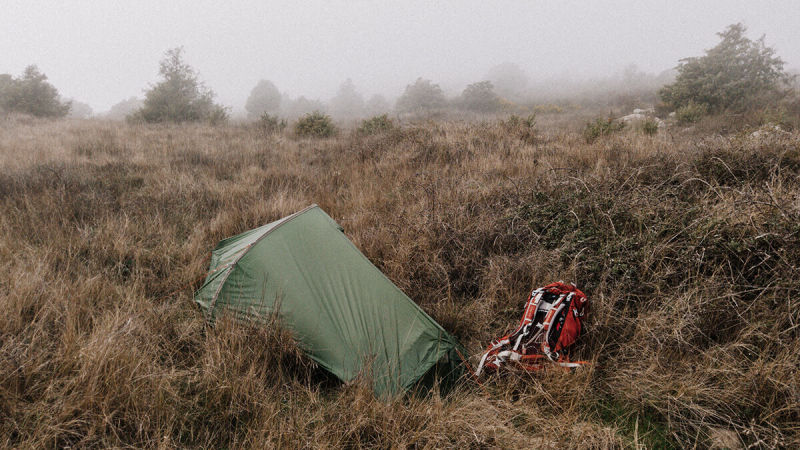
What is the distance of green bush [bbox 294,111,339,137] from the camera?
10336 mm

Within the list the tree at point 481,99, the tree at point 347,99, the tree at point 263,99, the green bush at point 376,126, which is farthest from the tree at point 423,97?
the tree at point 347,99

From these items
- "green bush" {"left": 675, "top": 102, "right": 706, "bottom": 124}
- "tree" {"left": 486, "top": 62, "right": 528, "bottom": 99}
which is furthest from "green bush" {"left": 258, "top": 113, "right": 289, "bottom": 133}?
"tree" {"left": 486, "top": 62, "right": 528, "bottom": 99}

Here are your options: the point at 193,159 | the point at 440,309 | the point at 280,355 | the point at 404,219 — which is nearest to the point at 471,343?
the point at 440,309

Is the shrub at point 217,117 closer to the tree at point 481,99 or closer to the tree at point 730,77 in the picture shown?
the tree at point 481,99

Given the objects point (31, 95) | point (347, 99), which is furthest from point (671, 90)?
point (347, 99)

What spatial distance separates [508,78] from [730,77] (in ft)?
98.7

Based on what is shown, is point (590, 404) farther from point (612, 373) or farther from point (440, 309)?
point (440, 309)

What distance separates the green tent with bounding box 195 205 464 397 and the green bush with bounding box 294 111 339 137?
26.7 feet

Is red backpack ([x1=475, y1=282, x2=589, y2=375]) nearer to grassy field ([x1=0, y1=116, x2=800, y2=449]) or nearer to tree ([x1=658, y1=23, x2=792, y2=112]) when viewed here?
grassy field ([x1=0, y1=116, x2=800, y2=449])

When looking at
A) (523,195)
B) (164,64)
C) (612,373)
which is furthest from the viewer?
(164,64)

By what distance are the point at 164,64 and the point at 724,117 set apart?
2109 centimetres

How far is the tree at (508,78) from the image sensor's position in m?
35.0

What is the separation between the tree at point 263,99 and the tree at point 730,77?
2851cm

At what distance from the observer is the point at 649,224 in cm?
275
